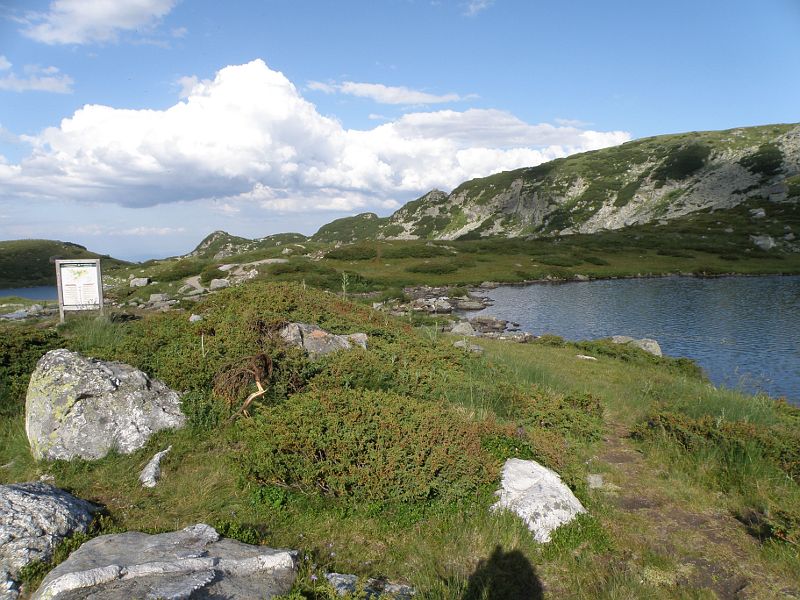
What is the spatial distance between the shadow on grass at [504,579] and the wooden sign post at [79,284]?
686 inches

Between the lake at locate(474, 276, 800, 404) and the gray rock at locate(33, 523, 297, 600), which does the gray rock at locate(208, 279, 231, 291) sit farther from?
the gray rock at locate(33, 523, 297, 600)

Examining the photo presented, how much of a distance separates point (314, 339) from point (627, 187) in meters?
153

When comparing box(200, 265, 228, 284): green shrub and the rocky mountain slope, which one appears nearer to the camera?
box(200, 265, 228, 284): green shrub

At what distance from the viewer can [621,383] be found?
59.2ft

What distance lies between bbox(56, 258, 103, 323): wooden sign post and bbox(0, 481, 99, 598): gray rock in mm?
13007

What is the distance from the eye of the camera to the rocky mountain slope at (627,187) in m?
126

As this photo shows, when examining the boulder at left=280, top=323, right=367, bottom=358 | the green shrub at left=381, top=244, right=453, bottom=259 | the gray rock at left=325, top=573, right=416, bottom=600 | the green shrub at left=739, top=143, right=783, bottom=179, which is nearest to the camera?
the gray rock at left=325, top=573, right=416, bottom=600

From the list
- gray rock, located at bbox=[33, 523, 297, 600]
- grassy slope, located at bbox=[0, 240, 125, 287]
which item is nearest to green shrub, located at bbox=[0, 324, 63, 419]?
gray rock, located at bbox=[33, 523, 297, 600]

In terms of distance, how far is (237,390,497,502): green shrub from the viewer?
7.50 m

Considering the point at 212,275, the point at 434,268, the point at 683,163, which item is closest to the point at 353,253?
the point at 434,268

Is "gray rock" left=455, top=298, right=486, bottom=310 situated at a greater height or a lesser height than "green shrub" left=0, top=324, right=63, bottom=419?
lesser

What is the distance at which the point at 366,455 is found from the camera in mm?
7777

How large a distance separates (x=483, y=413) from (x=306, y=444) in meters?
4.38

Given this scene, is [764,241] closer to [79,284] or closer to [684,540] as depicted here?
[684,540]
